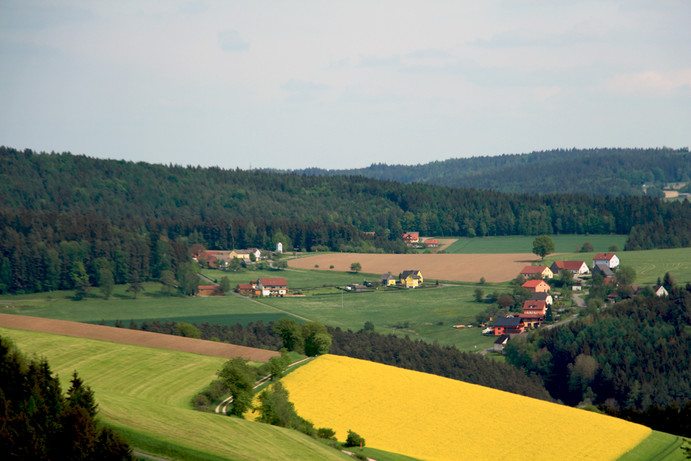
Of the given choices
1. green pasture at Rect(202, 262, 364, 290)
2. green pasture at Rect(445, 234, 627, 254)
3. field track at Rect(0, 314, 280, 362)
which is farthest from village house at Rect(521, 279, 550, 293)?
field track at Rect(0, 314, 280, 362)

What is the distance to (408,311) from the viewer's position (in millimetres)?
119562

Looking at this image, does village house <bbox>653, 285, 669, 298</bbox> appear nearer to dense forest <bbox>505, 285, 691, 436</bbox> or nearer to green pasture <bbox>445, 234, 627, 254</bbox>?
dense forest <bbox>505, 285, 691, 436</bbox>

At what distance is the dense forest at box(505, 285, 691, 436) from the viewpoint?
8838 centimetres

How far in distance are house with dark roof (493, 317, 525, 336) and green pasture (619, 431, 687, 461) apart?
5170 centimetres

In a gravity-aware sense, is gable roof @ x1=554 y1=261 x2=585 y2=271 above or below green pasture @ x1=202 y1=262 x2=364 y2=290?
above

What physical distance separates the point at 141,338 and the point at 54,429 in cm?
3801

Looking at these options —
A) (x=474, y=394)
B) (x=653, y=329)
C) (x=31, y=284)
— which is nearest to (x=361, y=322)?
(x=653, y=329)

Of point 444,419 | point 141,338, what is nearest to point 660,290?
point 444,419

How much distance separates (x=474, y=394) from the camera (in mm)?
61219

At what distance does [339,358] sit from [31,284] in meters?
86.0

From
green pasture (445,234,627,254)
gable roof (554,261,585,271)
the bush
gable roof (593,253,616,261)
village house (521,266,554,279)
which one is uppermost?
green pasture (445,234,627,254)

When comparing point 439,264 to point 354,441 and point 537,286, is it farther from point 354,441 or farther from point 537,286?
point 354,441

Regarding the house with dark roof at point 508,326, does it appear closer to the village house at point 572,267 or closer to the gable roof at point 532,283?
the gable roof at point 532,283

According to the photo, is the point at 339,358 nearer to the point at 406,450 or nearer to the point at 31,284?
the point at 406,450
